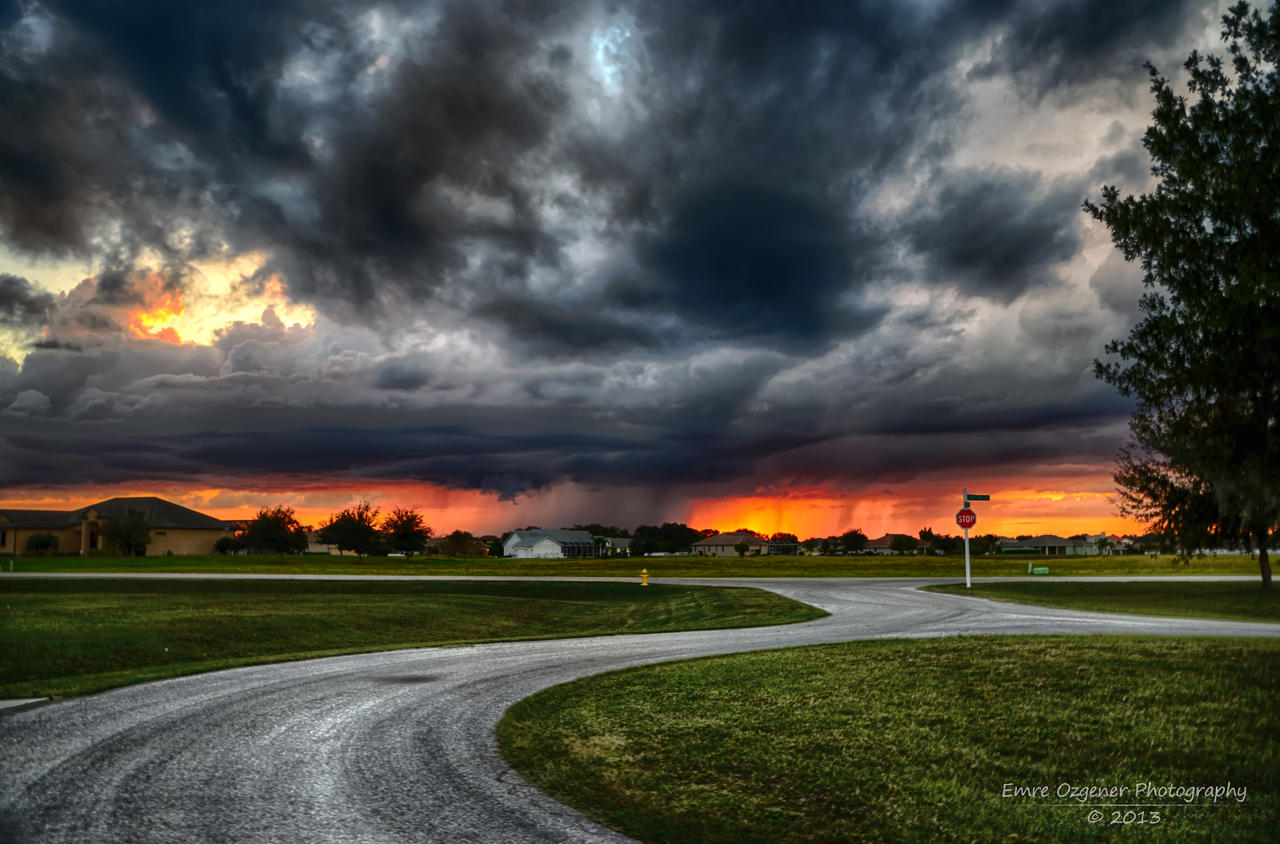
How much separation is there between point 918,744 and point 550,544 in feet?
550

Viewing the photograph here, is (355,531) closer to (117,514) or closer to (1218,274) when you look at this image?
(117,514)

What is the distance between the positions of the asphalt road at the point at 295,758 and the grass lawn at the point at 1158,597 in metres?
22.9

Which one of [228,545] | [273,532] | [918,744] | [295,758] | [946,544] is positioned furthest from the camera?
[946,544]

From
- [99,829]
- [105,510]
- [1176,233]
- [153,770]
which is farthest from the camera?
[105,510]

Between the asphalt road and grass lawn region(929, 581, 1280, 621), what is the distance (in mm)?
22934

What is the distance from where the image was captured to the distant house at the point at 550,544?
17243 cm

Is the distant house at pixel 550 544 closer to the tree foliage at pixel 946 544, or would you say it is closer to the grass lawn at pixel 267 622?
the tree foliage at pixel 946 544

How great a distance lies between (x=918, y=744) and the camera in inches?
367

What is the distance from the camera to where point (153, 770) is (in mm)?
8328

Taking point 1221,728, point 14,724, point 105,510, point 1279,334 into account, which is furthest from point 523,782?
point 105,510

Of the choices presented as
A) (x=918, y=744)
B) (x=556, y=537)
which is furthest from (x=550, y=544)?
(x=918, y=744)

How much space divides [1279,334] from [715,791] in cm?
790

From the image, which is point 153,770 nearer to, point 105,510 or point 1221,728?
point 1221,728

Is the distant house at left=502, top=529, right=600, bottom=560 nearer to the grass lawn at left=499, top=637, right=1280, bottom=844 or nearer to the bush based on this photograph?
the bush
